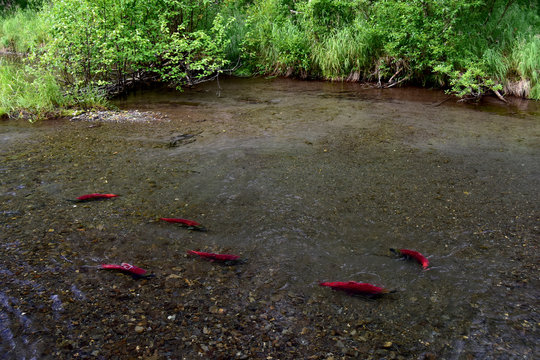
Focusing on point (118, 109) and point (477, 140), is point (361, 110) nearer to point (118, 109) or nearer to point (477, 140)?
point (477, 140)

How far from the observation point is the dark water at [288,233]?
2402 millimetres

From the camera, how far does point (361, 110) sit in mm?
8234

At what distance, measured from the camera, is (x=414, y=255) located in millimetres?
3102

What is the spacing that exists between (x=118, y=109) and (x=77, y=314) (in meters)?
6.68

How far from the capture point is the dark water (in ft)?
7.88

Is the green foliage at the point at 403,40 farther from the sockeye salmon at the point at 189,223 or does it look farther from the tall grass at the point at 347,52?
the sockeye salmon at the point at 189,223

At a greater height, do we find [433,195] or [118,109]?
[118,109]

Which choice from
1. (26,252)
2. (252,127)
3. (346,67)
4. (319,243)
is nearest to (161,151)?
(252,127)

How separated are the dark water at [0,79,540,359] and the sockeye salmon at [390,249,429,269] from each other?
78 mm

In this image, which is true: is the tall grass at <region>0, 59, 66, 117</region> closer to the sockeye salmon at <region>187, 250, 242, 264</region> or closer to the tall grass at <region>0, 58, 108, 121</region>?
the tall grass at <region>0, 58, 108, 121</region>

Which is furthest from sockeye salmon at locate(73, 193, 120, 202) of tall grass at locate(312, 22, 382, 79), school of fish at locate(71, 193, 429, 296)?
tall grass at locate(312, 22, 382, 79)

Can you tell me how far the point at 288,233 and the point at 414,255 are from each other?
3.61ft

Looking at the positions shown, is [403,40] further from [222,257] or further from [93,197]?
[222,257]

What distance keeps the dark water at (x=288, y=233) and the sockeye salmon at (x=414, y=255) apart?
0.08 m
